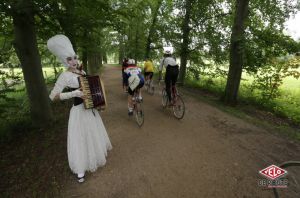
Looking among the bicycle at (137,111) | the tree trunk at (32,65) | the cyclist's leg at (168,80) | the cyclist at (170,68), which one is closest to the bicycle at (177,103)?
the cyclist's leg at (168,80)

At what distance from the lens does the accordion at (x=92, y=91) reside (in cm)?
414

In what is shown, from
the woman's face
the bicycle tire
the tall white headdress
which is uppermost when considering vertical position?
the tall white headdress

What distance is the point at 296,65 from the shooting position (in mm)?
9781

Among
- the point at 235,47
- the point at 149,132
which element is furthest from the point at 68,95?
the point at 235,47

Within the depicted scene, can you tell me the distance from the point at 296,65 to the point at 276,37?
1.77 meters

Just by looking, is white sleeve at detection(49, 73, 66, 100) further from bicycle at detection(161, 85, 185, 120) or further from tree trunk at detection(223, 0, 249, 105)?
tree trunk at detection(223, 0, 249, 105)

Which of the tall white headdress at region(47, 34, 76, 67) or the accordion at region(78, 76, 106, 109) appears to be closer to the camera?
the tall white headdress at region(47, 34, 76, 67)

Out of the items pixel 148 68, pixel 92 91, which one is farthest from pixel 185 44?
pixel 92 91

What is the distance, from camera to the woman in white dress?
160 inches

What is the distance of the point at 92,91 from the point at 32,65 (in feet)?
9.91

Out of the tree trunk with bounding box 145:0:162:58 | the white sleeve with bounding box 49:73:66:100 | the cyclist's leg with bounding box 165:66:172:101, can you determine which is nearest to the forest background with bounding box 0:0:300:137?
the tree trunk with bounding box 145:0:162:58

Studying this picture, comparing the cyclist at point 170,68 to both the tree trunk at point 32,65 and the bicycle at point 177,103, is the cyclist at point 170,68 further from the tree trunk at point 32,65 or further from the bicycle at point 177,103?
the tree trunk at point 32,65

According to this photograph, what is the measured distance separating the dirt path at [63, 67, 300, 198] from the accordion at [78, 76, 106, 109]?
5.41 ft

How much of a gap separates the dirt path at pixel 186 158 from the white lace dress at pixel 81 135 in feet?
1.14
